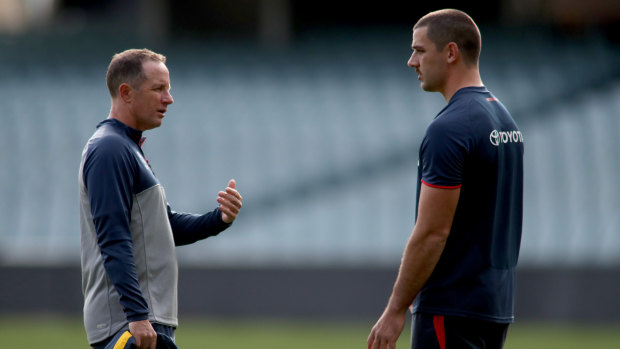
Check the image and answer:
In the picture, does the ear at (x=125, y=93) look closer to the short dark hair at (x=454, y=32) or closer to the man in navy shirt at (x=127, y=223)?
the man in navy shirt at (x=127, y=223)

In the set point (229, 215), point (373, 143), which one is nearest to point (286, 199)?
point (373, 143)

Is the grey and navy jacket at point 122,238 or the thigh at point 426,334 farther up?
the grey and navy jacket at point 122,238

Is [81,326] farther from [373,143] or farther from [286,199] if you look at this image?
[373,143]

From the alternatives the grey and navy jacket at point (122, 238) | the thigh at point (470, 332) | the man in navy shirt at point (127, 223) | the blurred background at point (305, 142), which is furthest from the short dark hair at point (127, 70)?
the blurred background at point (305, 142)

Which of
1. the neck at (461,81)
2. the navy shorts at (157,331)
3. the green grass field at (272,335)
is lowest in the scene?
the green grass field at (272,335)

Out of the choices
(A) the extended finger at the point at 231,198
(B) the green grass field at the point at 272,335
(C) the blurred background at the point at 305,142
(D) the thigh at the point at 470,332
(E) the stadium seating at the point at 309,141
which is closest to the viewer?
(D) the thigh at the point at 470,332

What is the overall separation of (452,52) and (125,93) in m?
1.40

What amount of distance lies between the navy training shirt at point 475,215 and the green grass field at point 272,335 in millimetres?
5093

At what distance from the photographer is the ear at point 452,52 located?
12.0 ft

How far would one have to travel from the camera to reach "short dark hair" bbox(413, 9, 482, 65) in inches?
144

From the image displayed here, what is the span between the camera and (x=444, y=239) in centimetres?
346

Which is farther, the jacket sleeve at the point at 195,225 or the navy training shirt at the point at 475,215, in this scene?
the jacket sleeve at the point at 195,225

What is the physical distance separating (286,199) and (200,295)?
251cm

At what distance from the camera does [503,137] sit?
142 inches
